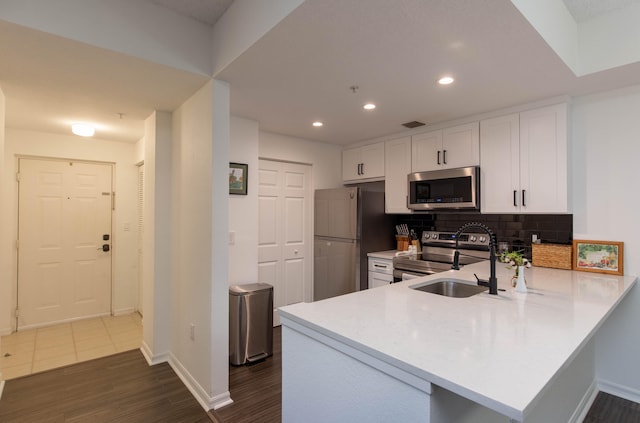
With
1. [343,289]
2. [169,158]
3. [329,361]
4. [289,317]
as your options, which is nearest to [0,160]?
[169,158]

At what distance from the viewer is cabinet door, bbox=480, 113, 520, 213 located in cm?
284

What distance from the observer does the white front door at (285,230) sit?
12.3ft

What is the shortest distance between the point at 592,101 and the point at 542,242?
1.22 metres

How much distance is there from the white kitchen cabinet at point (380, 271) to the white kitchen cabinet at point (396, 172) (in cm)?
63

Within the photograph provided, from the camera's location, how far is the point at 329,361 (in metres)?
1.32

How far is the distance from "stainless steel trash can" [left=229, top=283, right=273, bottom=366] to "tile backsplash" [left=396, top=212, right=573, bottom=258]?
82.8 inches

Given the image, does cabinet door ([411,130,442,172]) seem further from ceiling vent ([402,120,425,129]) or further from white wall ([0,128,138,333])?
white wall ([0,128,138,333])

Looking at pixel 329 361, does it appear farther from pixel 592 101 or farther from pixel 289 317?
pixel 592 101

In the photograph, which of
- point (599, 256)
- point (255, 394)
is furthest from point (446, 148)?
point (255, 394)

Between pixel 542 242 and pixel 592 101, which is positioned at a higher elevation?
pixel 592 101

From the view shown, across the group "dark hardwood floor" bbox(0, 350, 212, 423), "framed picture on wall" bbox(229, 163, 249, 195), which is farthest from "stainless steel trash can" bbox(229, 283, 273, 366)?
"framed picture on wall" bbox(229, 163, 249, 195)

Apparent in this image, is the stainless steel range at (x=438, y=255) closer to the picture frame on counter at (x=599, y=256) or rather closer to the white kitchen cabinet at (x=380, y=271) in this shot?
the white kitchen cabinet at (x=380, y=271)

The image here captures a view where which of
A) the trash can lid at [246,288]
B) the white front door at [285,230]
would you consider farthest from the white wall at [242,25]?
the trash can lid at [246,288]

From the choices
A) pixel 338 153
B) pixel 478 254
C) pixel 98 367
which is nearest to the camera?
pixel 98 367
